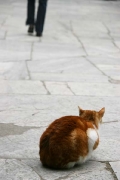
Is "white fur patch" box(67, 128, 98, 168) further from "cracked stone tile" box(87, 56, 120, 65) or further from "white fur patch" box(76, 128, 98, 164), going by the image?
"cracked stone tile" box(87, 56, 120, 65)

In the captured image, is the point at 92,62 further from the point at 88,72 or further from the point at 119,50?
the point at 119,50

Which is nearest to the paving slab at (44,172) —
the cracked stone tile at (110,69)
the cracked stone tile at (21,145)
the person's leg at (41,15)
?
the cracked stone tile at (21,145)

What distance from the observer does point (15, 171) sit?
4.67 m

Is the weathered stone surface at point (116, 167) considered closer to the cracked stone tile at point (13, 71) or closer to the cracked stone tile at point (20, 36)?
the cracked stone tile at point (13, 71)

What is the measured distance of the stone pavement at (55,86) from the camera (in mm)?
4902

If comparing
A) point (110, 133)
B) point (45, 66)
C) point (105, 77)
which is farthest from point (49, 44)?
point (110, 133)

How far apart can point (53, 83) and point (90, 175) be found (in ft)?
12.7

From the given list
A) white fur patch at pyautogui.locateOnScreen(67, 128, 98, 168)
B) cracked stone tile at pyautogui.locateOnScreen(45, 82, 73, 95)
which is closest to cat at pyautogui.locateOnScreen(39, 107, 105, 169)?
white fur patch at pyautogui.locateOnScreen(67, 128, 98, 168)

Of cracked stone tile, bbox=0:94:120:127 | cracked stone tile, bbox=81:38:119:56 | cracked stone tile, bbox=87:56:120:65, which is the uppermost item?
cracked stone tile, bbox=0:94:120:127

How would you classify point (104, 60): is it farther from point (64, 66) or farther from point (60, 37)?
point (60, 37)

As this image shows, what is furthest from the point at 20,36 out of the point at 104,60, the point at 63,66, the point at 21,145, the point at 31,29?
the point at 21,145

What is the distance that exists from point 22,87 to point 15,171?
11.5ft

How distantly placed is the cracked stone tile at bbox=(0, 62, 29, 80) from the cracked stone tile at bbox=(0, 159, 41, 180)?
3.93 m

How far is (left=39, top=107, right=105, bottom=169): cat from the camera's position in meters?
4.55
